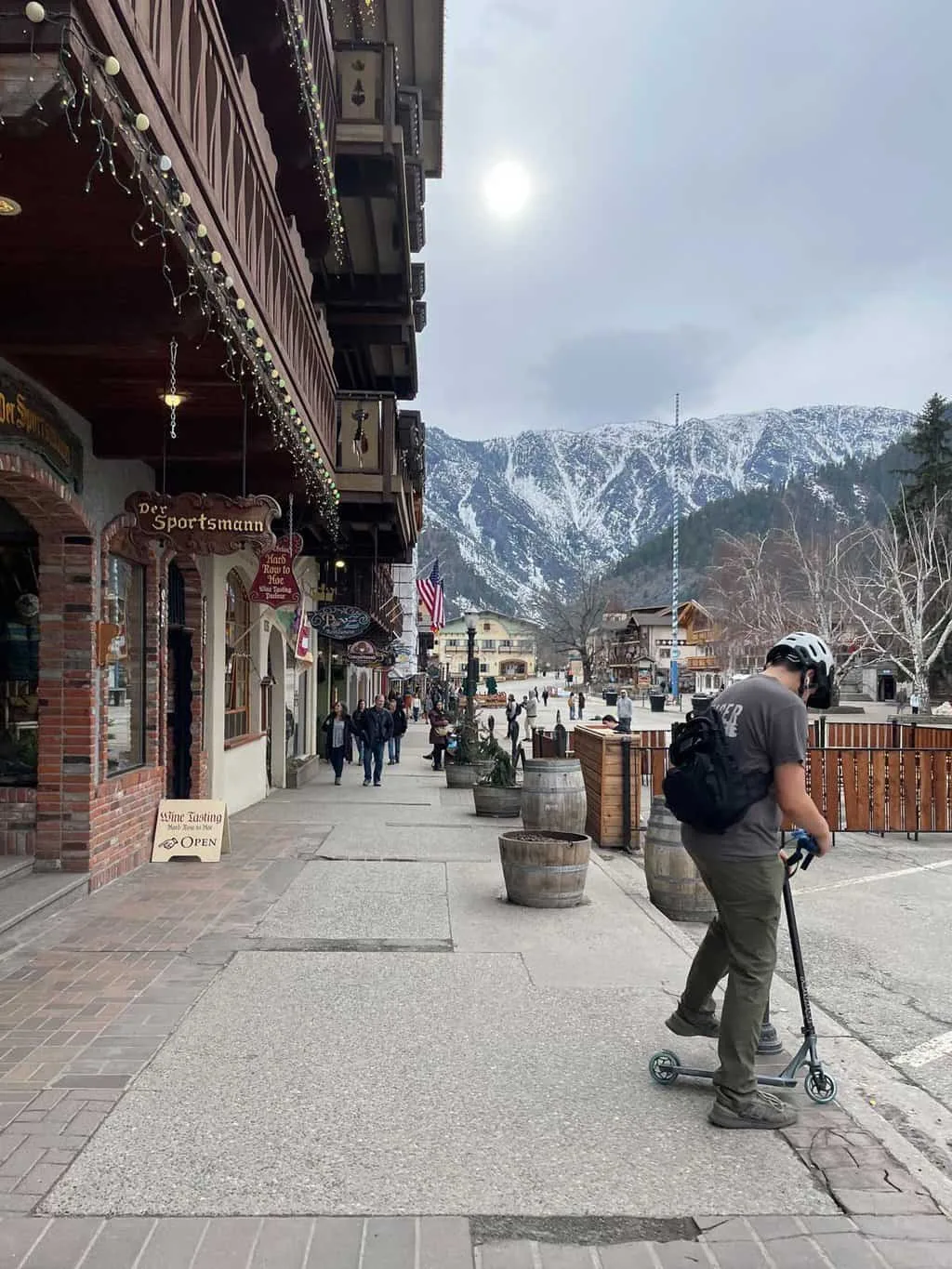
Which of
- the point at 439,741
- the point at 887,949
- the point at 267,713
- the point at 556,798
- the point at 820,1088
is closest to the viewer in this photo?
the point at 820,1088

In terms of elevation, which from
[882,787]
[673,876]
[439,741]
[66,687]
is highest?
[66,687]

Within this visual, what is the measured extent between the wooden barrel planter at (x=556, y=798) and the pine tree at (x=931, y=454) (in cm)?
4936

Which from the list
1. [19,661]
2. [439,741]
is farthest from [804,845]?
[439,741]

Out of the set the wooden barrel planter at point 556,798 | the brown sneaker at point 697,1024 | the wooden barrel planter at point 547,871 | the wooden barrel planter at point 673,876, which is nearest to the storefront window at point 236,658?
the wooden barrel planter at point 556,798

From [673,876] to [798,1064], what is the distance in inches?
141

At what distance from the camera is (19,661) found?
8125 mm

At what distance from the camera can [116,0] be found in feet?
11.3

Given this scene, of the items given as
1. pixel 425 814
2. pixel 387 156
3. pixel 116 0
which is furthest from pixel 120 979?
pixel 387 156

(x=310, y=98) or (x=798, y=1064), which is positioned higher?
(x=310, y=98)

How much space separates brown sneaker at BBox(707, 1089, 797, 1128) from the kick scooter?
0.14 meters

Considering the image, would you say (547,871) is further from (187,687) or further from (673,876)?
(187,687)

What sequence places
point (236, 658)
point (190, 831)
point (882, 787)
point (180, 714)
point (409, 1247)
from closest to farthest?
point (409, 1247)
point (190, 831)
point (180, 714)
point (882, 787)
point (236, 658)

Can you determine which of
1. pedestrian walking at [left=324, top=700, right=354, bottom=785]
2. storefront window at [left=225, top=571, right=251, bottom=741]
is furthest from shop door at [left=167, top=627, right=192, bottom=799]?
pedestrian walking at [left=324, top=700, right=354, bottom=785]

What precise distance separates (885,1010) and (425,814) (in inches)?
331
